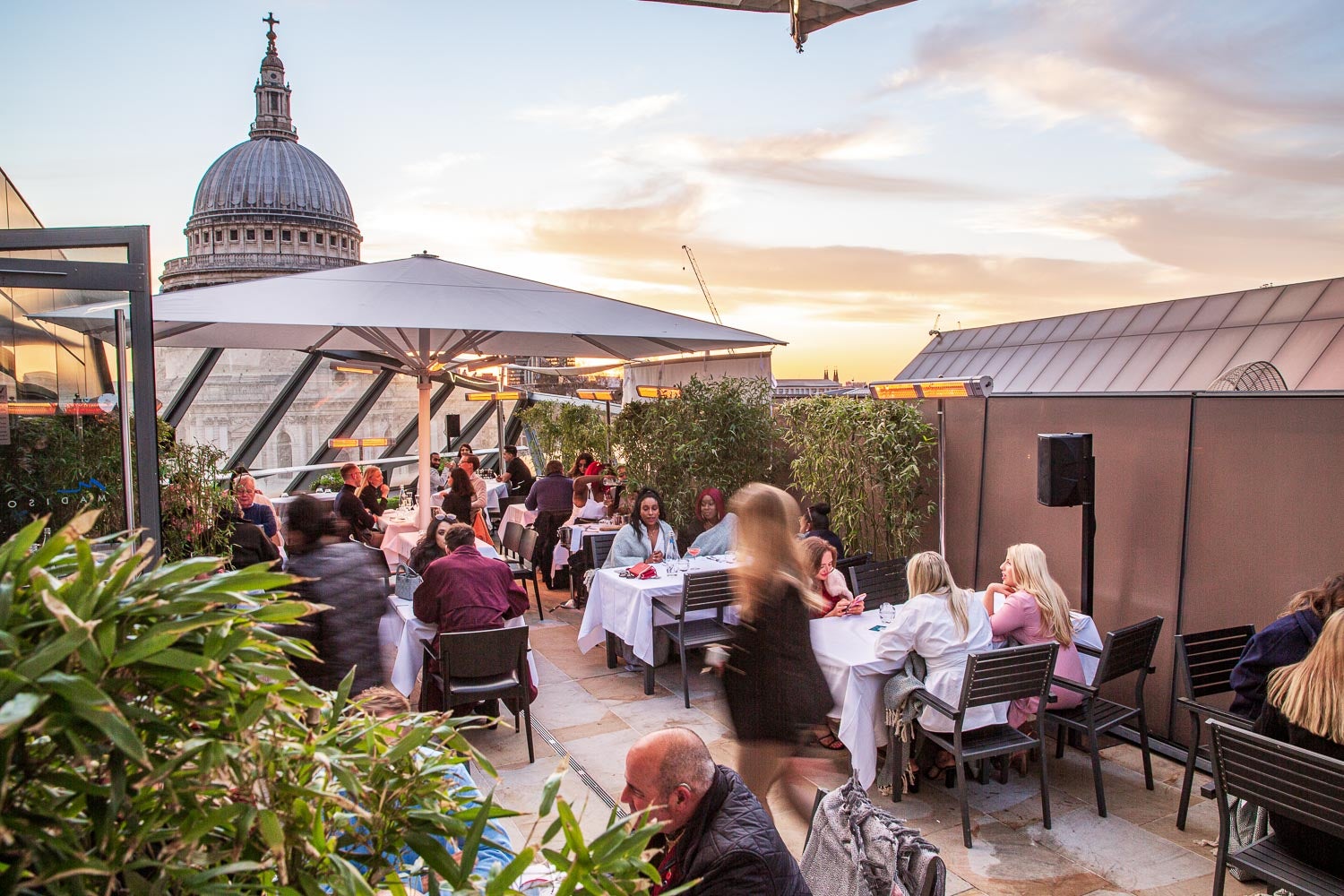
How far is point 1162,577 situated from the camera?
19.1 feet

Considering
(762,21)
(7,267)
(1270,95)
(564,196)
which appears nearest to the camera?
(7,267)

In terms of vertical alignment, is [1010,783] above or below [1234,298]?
below

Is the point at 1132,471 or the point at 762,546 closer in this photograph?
the point at 762,546

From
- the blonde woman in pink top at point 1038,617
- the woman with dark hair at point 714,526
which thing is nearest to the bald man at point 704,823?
the blonde woman in pink top at point 1038,617

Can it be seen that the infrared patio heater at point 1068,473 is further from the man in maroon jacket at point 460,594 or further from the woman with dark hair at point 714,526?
the man in maroon jacket at point 460,594

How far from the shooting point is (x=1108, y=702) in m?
5.11

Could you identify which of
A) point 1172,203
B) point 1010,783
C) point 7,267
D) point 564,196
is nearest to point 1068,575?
point 1010,783

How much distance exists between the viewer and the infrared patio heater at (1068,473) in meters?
5.72

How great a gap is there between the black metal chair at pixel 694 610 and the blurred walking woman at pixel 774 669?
249 cm

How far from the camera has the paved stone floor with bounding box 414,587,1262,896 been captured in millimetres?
3967

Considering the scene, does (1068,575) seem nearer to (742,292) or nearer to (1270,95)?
(1270,95)

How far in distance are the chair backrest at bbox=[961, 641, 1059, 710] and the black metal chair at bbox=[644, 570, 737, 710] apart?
2040 mm

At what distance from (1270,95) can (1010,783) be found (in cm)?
1102

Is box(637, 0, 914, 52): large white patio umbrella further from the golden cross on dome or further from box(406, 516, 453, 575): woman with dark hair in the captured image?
the golden cross on dome
